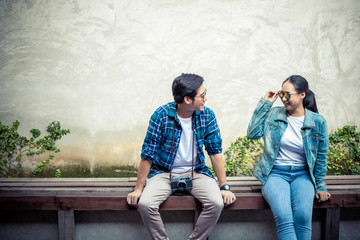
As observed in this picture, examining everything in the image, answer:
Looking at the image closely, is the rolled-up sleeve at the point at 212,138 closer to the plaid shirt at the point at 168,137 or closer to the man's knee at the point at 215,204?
the plaid shirt at the point at 168,137

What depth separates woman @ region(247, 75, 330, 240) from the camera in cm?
273

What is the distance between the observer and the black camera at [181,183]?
274 cm

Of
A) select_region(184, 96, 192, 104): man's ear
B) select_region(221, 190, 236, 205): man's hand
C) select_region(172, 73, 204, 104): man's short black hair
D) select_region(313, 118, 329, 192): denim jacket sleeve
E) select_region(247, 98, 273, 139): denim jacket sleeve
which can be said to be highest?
select_region(172, 73, 204, 104): man's short black hair

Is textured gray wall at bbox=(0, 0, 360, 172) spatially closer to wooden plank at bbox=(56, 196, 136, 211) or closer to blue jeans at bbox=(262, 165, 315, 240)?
wooden plank at bbox=(56, 196, 136, 211)

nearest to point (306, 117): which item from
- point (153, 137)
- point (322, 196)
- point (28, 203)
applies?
point (322, 196)

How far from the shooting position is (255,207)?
2.85 meters

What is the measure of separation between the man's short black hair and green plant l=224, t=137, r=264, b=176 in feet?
6.26

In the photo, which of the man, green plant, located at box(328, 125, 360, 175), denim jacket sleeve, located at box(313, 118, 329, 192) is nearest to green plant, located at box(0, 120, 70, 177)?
the man

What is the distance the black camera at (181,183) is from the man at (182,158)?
1cm

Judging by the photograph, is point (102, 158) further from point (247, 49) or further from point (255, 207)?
point (247, 49)

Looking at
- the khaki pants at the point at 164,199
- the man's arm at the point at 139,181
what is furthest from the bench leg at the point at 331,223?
the man's arm at the point at 139,181

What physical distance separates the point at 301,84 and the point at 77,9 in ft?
10.3

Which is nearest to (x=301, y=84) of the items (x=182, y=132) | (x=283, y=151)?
(x=283, y=151)

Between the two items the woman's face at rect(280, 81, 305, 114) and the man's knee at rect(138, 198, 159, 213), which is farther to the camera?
the woman's face at rect(280, 81, 305, 114)
